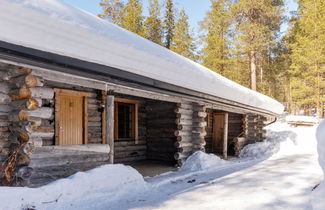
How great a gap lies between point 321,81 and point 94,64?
18989 millimetres

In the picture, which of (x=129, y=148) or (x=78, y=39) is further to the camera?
(x=129, y=148)

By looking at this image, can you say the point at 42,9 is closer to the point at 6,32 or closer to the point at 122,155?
the point at 6,32

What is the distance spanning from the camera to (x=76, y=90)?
23.7 feet

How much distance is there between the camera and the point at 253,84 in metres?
18.7

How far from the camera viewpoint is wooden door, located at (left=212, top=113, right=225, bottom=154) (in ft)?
43.1

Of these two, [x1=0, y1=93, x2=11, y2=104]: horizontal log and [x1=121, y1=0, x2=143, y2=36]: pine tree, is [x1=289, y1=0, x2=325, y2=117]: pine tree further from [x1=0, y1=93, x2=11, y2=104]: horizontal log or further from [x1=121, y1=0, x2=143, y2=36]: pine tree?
[x1=0, y1=93, x2=11, y2=104]: horizontal log

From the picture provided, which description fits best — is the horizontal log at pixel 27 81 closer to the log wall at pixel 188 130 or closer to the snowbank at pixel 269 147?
the log wall at pixel 188 130

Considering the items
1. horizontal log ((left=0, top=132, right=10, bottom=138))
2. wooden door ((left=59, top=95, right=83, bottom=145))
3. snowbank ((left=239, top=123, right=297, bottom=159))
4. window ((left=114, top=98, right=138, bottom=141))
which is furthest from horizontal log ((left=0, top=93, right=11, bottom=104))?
snowbank ((left=239, top=123, right=297, bottom=159))

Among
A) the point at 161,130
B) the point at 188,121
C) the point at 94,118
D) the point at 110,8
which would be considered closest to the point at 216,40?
the point at 110,8

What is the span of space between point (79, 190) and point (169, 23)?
19.6 m

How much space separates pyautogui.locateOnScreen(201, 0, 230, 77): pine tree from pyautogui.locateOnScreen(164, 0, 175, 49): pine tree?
303 centimetres

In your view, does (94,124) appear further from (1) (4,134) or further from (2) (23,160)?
(2) (23,160)

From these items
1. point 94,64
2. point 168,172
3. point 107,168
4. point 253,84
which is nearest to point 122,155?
point 168,172

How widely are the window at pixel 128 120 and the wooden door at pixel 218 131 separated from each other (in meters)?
5.45
